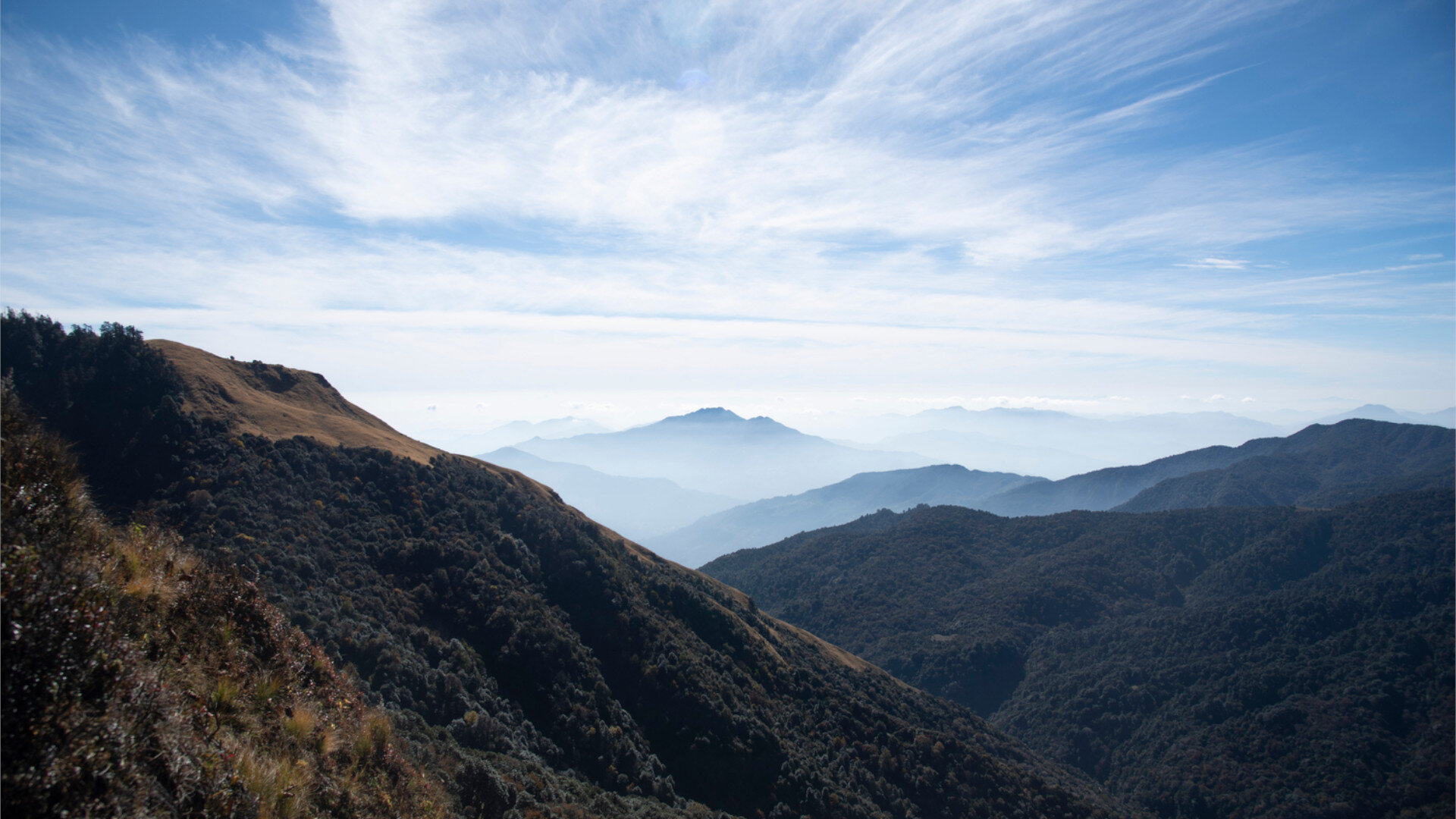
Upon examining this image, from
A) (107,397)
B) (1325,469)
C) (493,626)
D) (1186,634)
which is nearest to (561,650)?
(493,626)

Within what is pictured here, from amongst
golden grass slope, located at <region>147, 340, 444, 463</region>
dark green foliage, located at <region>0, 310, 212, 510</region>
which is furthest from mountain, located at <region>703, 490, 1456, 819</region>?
dark green foliage, located at <region>0, 310, 212, 510</region>

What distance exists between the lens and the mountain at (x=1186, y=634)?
6512cm

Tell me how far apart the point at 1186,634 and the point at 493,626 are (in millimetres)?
109366

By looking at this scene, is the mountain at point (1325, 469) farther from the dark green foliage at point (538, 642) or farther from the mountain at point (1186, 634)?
the dark green foliage at point (538, 642)

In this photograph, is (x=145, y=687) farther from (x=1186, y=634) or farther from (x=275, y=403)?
(x=1186, y=634)

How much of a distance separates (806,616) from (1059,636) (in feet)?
142

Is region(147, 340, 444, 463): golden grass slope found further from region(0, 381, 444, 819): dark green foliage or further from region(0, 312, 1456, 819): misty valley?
region(0, 381, 444, 819): dark green foliage

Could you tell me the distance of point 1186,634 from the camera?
305 ft

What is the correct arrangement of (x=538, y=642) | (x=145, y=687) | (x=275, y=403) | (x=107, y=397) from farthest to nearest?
(x=275, y=403), (x=107, y=397), (x=538, y=642), (x=145, y=687)

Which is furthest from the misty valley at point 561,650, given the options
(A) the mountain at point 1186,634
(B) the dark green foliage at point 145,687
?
(A) the mountain at point 1186,634

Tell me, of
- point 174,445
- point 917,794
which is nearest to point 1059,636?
point 917,794

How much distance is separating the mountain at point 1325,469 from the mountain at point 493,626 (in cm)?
17699

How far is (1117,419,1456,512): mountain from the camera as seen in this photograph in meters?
161

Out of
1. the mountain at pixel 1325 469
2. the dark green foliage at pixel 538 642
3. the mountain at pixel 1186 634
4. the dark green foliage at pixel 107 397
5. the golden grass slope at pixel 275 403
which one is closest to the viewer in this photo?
the dark green foliage at pixel 538 642
